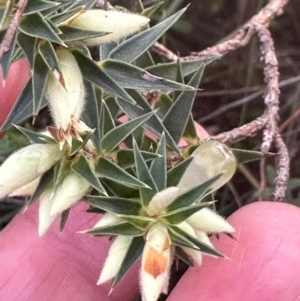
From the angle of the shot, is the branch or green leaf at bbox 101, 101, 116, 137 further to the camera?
green leaf at bbox 101, 101, 116, 137

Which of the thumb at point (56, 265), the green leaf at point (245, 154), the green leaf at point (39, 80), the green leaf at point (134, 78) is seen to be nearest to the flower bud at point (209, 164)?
the green leaf at point (245, 154)

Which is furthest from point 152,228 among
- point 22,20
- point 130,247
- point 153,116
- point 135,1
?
point 135,1

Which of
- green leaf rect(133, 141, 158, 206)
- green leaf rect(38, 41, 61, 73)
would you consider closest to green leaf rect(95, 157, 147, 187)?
green leaf rect(133, 141, 158, 206)

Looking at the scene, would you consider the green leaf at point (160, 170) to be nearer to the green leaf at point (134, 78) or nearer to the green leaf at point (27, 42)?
the green leaf at point (134, 78)

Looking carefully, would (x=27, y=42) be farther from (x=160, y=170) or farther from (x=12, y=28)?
(x=160, y=170)

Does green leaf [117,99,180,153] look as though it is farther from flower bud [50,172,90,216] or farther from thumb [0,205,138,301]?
thumb [0,205,138,301]
